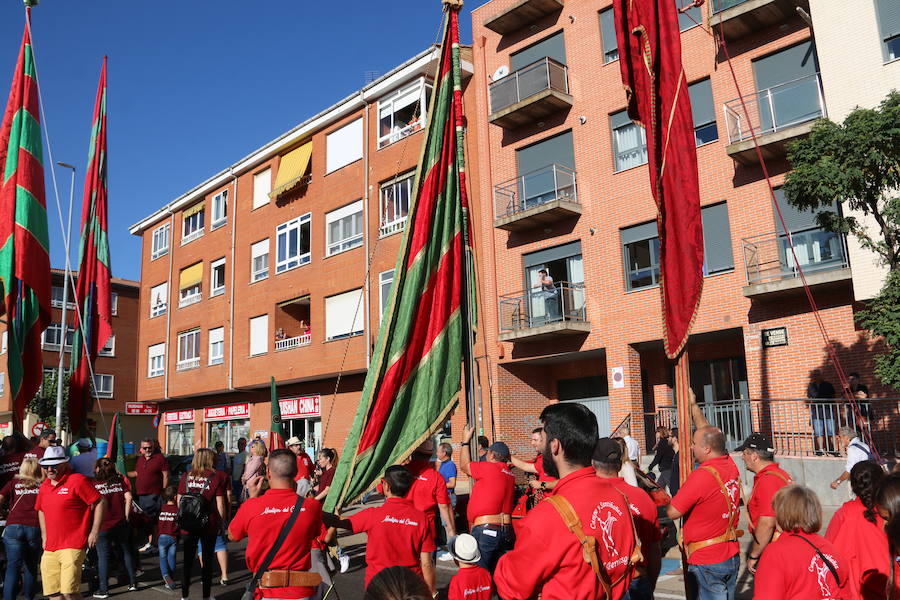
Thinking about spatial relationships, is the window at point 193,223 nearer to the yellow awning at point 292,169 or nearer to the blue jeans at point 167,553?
the yellow awning at point 292,169

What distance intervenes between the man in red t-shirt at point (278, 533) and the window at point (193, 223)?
100 feet

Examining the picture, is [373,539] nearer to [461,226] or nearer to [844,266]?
[461,226]

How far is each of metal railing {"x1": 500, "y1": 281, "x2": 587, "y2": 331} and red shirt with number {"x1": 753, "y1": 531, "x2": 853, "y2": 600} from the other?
1550 centimetres

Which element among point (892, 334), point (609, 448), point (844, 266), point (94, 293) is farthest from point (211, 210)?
point (609, 448)

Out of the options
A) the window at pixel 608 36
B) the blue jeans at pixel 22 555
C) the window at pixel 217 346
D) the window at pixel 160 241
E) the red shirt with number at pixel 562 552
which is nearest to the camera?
the red shirt with number at pixel 562 552

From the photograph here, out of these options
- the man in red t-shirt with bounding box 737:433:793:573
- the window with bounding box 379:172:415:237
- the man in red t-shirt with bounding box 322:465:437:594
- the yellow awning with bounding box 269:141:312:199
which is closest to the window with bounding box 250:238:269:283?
the yellow awning with bounding box 269:141:312:199

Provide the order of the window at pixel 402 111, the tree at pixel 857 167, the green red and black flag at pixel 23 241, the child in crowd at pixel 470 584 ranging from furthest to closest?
the window at pixel 402 111
the tree at pixel 857 167
the green red and black flag at pixel 23 241
the child in crowd at pixel 470 584

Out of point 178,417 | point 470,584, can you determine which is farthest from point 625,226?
point 178,417

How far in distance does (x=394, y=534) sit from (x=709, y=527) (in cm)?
217

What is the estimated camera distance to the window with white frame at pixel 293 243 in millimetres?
27266

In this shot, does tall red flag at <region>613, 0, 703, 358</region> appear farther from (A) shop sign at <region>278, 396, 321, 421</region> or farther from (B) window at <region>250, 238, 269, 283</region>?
(B) window at <region>250, 238, 269, 283</region>

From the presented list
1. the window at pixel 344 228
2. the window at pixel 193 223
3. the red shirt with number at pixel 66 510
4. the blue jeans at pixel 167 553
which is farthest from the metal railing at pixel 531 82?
the window at pixel 193 223

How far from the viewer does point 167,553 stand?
30.9ft

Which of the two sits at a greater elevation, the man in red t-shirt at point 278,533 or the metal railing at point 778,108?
the metal railing at point 778,108
